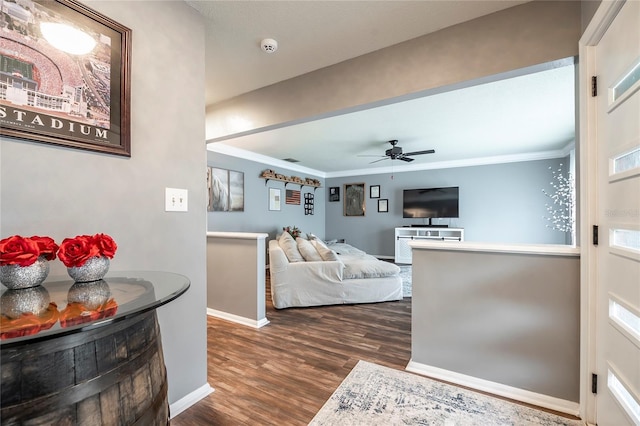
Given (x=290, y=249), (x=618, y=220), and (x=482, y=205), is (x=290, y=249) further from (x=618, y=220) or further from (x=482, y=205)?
(x=482, y=205)

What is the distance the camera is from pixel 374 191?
6973 mm

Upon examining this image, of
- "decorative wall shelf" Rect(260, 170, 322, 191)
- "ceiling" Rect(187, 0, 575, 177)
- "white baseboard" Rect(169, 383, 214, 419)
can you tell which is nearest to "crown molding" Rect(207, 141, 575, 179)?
"ceiling" Rect(187, 0, 575, 177)

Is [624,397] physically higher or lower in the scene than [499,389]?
higher

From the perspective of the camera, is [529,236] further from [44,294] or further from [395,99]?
[44,294]

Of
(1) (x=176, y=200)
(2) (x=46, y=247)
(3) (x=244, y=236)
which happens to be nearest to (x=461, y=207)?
(3) (x=244, y=236)

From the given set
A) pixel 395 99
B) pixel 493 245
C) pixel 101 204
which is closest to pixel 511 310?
pixel 493 245

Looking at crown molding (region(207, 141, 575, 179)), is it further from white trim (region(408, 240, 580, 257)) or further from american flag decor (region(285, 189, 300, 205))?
white trim (region(408, 240, 580, 257))

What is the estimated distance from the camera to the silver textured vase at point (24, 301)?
0.67m

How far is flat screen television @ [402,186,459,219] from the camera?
5.98 meters

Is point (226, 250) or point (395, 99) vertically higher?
point (395, 99)

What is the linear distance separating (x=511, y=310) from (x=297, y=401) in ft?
4.63

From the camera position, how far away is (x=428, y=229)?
604 cm

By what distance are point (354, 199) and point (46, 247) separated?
6655 mm

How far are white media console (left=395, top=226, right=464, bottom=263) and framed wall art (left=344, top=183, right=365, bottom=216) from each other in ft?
4.10
